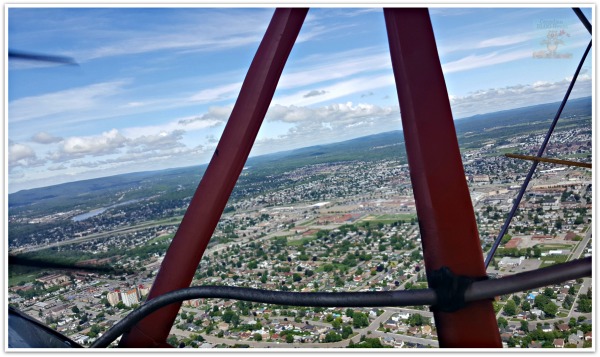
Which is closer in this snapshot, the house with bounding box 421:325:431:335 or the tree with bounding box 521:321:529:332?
the tree with bounding box 521:321:529:332

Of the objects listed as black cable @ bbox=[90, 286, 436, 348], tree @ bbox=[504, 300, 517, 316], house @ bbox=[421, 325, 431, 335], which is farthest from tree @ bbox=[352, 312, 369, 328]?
black cable @ bbox=[90, 286, 436, 348]

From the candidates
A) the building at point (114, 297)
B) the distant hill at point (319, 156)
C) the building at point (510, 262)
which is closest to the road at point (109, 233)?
the distant hill at point (319, 156)

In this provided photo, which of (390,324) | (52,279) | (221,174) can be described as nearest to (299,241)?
(390,324)

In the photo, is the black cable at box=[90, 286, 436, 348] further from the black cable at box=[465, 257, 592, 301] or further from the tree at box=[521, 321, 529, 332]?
the tree at box=[521, 321, 529, 332]

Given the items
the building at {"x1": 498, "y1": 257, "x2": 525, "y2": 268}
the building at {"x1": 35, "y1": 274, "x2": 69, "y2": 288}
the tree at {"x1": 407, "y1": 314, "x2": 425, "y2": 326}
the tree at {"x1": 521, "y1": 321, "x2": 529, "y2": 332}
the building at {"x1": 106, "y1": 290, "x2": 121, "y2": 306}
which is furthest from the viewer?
the building at {"x1": 498, "y1": 257, "x2": 525, "y2": 268}

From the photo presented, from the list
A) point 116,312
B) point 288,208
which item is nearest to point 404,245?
point 288,208

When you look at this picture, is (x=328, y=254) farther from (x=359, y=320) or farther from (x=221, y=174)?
(x=221, y=174)
